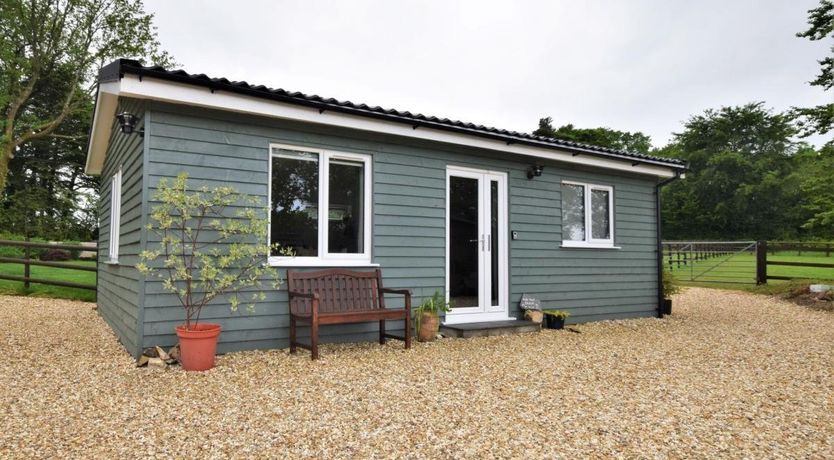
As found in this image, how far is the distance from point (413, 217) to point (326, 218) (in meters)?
1.10

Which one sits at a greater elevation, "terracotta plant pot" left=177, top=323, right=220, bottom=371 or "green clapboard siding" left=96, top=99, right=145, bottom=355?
"green clapboard siding" left=96, top=99, right=145, bottom=355

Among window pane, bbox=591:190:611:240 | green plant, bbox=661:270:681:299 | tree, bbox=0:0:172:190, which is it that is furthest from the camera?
tree, bbox=0:0:172:190

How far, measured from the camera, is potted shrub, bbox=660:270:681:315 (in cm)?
846

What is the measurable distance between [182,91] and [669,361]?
5.19 m

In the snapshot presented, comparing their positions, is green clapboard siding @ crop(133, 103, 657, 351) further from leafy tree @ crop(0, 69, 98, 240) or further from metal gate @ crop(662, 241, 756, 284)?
leafy tree @ crop(0, 69, 98, 240)

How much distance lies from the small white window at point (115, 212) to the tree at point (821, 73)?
13.7m

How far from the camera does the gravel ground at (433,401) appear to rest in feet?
8.93

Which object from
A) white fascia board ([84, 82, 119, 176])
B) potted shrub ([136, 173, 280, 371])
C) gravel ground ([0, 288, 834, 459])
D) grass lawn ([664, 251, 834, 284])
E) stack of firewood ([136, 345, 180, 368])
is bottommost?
gravel ground ([0, 288, 834, 459])

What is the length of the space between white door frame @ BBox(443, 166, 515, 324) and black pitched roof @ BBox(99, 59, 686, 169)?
0.55m

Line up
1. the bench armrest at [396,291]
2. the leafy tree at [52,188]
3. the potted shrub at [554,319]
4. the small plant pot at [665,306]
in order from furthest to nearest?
1. the leafy tree at [52,188]
2. the small plant pot at [665,306]
3. the potted shrub at [554,319]
4. the bench armrest at [396,291]

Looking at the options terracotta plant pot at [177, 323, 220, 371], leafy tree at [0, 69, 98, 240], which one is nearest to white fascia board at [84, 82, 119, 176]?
terracotta plant pot at [177, 323, 220, 371]

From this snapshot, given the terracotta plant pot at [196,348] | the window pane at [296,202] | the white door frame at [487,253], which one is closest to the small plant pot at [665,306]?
the white door frame at [487,253]

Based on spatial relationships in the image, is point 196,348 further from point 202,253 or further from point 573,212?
point 573,212

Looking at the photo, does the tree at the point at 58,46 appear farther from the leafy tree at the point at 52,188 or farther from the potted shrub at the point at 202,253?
the potted shrub at the point at 202,253
